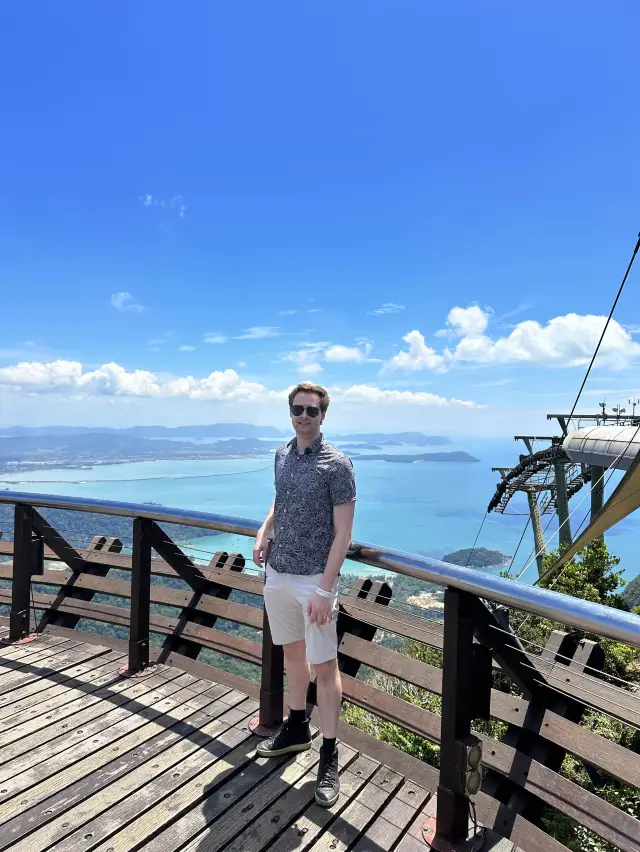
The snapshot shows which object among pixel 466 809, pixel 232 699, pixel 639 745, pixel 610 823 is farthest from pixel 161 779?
pixel 639 745

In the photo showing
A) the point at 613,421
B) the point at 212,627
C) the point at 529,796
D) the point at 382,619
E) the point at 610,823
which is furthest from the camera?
the point at 613,421

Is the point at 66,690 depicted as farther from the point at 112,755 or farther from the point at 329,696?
the point at 329,696

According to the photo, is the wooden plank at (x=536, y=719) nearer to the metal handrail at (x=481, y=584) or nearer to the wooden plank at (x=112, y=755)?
the metal handrail at (x=481, y=584)

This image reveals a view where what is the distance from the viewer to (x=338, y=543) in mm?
2193

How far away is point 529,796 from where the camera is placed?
2.17 metres

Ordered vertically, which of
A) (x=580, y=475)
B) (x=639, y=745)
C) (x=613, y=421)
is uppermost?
(x=613, y=421)

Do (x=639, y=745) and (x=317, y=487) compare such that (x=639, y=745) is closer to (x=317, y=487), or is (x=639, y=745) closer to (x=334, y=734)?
(x=334, y=734)

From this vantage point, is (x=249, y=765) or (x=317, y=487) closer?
(x=317, y=487)

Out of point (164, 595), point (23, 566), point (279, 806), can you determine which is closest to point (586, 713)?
point (164, 595)

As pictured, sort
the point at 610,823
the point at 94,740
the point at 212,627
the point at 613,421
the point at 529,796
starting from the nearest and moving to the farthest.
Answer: the point at 610,823 < the point at 529,796 < the point at 94,740 < the point at 212,627 < the point at 613,421

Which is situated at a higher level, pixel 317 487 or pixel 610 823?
pixel 317 487

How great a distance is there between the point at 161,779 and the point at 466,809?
123cm

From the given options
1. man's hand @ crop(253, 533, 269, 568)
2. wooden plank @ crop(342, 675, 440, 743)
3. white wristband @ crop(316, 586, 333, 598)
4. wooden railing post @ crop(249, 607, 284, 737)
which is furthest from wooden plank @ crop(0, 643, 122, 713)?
white wristband @ crop(316, 586, 333, 598)

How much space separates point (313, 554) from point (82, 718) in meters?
1.61
